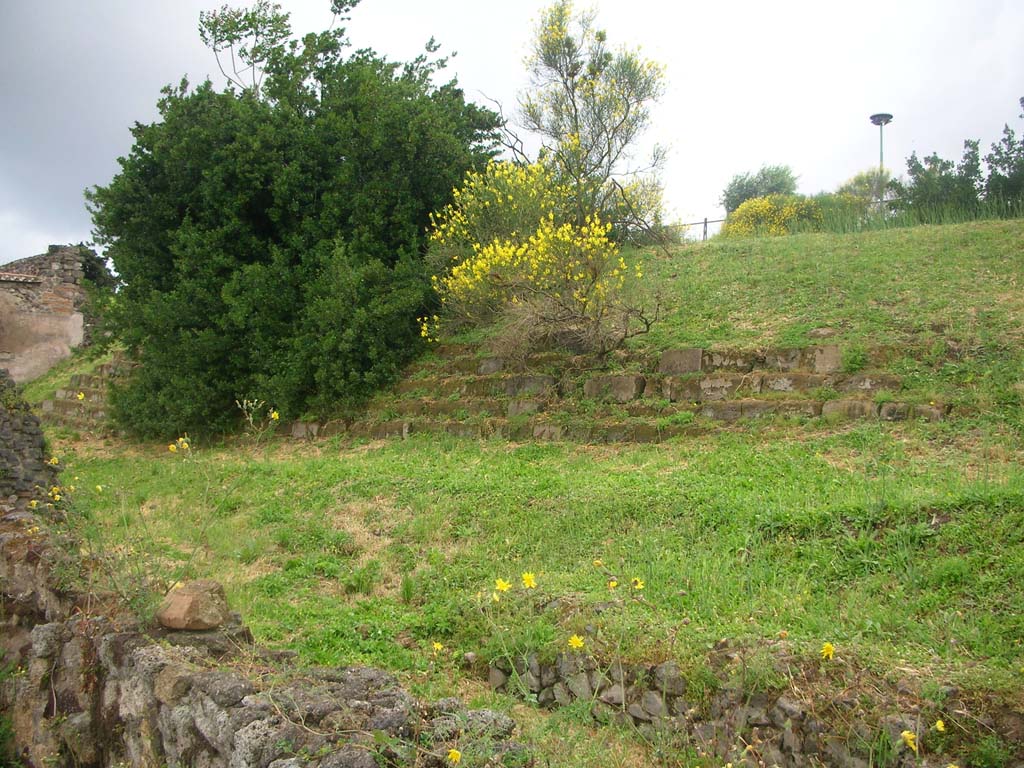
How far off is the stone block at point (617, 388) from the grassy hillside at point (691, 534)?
0.71 meters

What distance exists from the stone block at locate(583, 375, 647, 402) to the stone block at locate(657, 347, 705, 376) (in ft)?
1.07

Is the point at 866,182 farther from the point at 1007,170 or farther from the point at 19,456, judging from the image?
the point at 19,456

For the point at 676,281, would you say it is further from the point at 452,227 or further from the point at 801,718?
the point at 801,718

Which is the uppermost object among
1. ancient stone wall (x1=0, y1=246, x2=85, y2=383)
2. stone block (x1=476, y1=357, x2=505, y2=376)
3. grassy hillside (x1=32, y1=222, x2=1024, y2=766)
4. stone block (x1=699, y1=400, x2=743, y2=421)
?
ancient stone wall (x1=0, y1=246, x2=85, y2=383)

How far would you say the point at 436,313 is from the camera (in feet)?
41.2

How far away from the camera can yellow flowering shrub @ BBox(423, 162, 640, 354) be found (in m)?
9.70

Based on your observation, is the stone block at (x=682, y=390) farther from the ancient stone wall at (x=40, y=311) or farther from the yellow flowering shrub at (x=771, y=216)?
the ancient stone wall at (x=40, y=311)

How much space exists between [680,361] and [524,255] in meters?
2.41

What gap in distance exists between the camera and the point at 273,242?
42.3 ft

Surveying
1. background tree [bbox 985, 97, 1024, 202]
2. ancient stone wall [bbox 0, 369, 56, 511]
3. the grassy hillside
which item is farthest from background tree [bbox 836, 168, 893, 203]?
ancient stone wall [bbox 0, 369, 56, 511]

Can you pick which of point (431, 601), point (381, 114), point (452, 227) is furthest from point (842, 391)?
point (381, 114)

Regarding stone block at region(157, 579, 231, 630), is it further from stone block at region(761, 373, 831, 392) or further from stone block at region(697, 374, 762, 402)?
stone block at region(761, 373, 831, 392)

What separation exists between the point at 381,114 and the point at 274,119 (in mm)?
1755

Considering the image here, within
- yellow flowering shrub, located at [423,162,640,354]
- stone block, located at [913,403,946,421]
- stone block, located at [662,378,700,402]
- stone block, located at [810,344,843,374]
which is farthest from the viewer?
→ yellow flowering shrub, located at [423,162,640,354]
